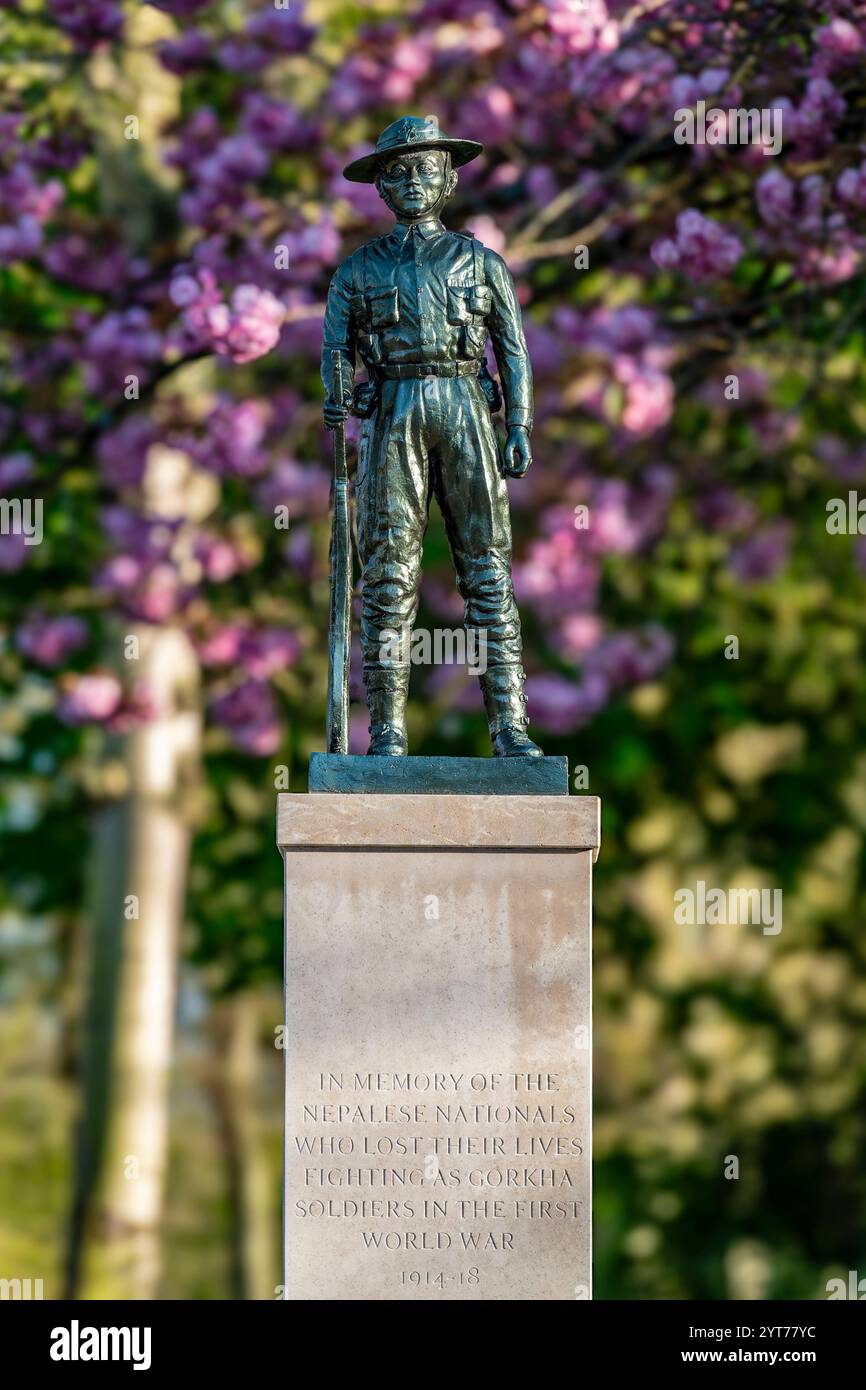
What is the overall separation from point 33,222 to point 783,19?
354 cm

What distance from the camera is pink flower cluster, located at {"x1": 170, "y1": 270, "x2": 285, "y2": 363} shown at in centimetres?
816

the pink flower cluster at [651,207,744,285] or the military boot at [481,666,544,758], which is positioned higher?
the pink flower cluster at [651,207,744,285]

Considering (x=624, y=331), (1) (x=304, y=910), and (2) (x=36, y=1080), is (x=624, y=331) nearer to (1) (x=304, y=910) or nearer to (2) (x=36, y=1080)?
(1) (x=304, y=910)

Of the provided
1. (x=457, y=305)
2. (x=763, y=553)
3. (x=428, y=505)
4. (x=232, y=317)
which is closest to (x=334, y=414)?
(x=428, y=505)

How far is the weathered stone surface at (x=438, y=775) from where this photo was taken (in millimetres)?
6648

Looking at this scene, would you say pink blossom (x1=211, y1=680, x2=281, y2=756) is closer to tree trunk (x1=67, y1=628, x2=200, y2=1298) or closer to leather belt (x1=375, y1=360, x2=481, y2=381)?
tree trunk (x1=67, y1=628, x2=200, y2=1298)

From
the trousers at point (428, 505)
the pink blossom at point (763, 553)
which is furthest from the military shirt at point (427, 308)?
the pink blossom at point (763, 553)

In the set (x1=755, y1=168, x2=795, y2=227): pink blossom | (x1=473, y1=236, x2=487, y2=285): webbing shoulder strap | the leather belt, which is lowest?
the leather belt

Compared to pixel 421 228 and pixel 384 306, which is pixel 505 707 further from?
pixel 421 228

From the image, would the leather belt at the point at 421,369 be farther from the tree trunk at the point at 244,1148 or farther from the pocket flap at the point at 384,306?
the tree trunk at the point at 244,1148

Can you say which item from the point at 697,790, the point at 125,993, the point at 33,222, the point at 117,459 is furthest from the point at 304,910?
the point at 697,790

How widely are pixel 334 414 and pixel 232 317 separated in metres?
1.61

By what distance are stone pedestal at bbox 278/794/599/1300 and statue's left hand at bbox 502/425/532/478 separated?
109 cm

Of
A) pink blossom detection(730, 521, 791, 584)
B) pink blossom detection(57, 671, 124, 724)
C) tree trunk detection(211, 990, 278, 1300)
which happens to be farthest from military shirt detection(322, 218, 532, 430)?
tree trunk detection(211, 990, 278, 1300)
